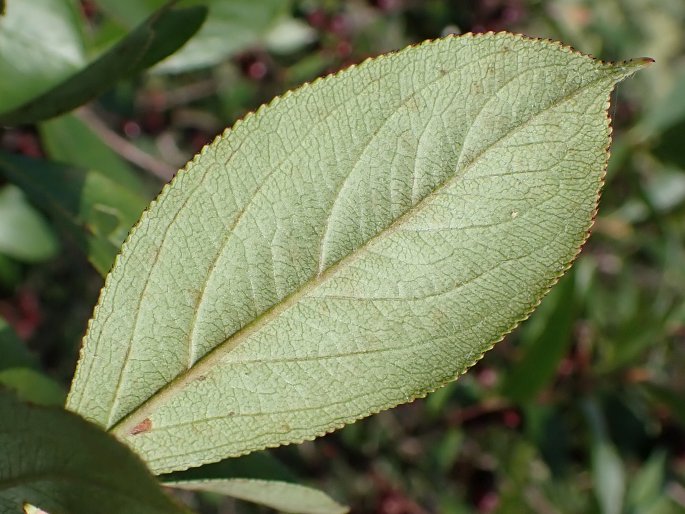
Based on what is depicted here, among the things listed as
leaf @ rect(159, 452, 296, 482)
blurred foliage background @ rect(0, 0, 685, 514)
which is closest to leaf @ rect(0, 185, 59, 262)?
blurred foliage background @ rect(0, 0, 685, 514)

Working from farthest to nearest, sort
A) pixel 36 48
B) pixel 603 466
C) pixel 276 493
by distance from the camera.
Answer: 1. pixel 603 466
2. pixel 36 48
3. pixel 276 493

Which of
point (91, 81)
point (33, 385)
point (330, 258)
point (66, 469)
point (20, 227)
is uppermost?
point (20, 227)

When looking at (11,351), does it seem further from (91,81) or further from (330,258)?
(330,258)

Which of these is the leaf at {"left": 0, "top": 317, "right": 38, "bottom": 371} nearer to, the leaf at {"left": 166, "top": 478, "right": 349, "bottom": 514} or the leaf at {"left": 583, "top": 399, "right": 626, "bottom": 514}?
the leaf at {"left": 166, "top": 478, "right": 349, "bottom": 514}

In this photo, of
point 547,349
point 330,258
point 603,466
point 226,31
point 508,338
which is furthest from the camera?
point 508,338

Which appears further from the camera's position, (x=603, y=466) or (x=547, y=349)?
(x=603, y=466)

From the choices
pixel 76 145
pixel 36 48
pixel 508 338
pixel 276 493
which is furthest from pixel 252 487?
pixel 508 338

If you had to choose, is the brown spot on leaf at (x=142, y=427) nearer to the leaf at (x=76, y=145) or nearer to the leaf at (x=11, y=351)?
the leaf at (x=11, y=351)
